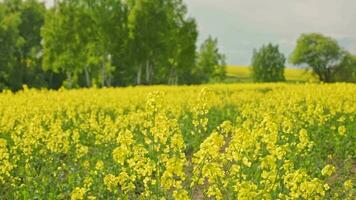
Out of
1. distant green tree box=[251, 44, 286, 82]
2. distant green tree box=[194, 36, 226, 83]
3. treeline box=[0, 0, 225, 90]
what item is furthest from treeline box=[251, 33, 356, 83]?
treeline box=[0, 0, 225, 90]

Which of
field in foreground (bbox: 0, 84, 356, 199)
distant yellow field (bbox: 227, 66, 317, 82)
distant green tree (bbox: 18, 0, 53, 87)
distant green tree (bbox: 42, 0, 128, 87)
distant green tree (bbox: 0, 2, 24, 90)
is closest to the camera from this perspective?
field in foreground (bbox: 0, 84, 356, 199)

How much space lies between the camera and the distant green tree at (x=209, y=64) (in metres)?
73.6

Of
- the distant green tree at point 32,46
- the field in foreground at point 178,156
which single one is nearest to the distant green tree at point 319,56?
the distant green tree at point 32,46

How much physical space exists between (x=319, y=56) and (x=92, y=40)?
55921 millimetres

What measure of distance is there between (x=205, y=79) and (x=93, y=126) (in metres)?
63.1

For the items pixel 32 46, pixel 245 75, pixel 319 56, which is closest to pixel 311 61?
pixel 319 56

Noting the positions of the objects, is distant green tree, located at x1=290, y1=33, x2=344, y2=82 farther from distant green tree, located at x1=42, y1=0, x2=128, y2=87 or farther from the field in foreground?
the field in foreground

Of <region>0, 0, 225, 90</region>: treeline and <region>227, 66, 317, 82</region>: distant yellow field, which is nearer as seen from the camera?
<region>0, 0, 225, 90</region>: treeline

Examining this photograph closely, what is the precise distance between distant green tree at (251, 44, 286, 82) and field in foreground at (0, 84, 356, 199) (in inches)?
2763

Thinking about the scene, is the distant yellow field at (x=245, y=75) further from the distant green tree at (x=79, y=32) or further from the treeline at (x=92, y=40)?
the distant green tree at (x=79, y=32)

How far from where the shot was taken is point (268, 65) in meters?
91.3

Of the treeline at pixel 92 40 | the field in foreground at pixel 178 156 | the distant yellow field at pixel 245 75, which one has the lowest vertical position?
the field in foreground at pixel 178 156

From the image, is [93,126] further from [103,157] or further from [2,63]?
[2,63]

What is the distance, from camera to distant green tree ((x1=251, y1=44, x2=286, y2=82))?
90250mm
